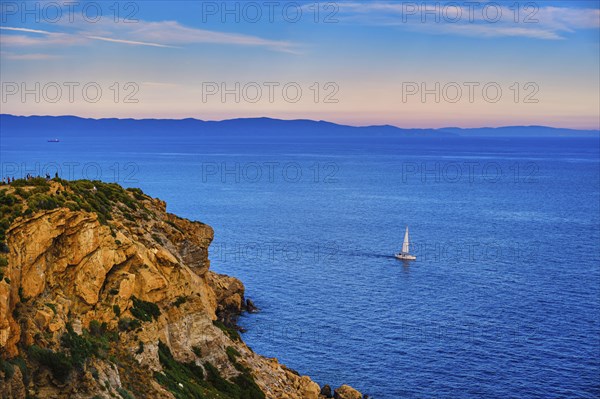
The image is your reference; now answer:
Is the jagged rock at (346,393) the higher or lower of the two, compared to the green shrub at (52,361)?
lower

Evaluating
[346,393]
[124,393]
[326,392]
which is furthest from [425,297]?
[124,393]

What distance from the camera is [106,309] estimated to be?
130 ft

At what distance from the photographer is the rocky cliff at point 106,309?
31.8 meters

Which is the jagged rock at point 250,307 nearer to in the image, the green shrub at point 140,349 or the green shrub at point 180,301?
the green shrub at point 180,301

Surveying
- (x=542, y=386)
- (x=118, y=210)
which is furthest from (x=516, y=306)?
(x=118, y=210)

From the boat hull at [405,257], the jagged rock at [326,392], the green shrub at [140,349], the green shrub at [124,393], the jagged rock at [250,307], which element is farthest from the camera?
the boat hull at [405,257]

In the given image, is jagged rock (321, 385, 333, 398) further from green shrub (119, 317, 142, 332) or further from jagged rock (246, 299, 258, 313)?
jagged rock (246, 299, 258, 313)

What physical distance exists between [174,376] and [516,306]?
60.2 m

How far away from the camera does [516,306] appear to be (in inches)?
3484

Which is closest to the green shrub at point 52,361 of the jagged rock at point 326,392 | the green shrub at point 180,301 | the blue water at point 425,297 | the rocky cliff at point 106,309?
the rocky cliff at point 106,309

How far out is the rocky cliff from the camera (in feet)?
104

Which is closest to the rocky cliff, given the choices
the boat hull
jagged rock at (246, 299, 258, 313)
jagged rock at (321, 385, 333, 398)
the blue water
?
jagged rock at (321, 385, 333, 398)

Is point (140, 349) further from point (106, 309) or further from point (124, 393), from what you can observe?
point (124, 393)

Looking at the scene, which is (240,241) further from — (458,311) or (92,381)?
(92,381)
